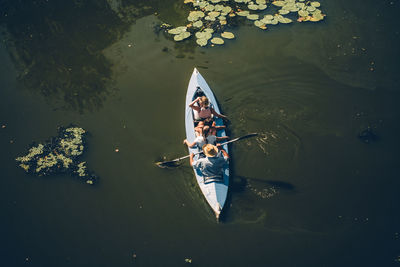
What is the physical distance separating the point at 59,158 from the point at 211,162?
3.93 metres

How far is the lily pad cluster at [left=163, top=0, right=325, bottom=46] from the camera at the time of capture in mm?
8734

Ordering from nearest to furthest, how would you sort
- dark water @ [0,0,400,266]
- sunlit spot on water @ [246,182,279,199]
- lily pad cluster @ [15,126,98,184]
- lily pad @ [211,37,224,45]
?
dark water @ [0,0,400,266]
sunlit spot on water @ [246,182,279,199]
lily pad cluster @ [15,126,98,184]
lily pad @ [211,37,224,45]

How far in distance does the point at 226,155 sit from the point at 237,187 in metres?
0.84

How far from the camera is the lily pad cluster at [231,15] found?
8.73m

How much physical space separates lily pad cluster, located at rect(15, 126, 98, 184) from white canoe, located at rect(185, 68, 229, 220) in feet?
8.59

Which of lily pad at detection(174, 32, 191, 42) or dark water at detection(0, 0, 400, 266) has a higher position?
lily pad at detection(174, 32, 191, 42)

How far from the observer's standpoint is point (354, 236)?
588 centimetres

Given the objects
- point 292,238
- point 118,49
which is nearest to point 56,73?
point 118,49

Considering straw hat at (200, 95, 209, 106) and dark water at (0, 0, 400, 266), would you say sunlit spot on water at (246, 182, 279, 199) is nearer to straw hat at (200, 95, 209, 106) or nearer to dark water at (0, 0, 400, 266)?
dark water at (0, 0, 400, 266)

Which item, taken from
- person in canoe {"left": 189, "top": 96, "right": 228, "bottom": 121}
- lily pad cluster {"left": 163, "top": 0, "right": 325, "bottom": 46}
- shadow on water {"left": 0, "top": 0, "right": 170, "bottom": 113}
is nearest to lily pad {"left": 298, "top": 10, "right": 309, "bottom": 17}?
lily pad cluster {"left": 163, "top": 0, "right": 325, "bottom": 46}

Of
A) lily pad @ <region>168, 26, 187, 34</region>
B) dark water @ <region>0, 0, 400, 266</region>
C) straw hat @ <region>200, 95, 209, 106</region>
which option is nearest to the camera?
dark water @ <region>0, 0, 400, 266</region>

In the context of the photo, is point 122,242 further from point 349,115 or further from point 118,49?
point 349,115

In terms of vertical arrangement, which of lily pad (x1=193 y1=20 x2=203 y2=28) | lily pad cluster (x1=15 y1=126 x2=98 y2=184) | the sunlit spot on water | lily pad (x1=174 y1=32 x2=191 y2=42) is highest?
lily pad (x1=193 y1=20 x2=203 y2=28)

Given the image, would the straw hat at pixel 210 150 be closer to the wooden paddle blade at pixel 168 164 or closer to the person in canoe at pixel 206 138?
the person in canoe at pixel 206 138
